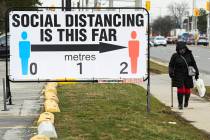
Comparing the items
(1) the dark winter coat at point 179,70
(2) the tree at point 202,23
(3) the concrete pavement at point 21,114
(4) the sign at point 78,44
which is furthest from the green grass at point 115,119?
(2) the tree at point 202,23

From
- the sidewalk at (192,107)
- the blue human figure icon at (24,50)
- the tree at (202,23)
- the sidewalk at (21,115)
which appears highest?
the tree at (202,23)

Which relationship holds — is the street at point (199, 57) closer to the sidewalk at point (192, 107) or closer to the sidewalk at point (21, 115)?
the sidewalk at point (192, 107)

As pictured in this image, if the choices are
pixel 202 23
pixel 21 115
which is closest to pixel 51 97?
pixel 21 115

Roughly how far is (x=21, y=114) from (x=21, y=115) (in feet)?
0.49

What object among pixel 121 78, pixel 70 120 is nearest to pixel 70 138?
pixel 70 120

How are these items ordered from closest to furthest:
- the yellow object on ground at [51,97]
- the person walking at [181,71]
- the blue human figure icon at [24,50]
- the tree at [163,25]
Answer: the blue human figure icon at [24,50], the yellow object on ground at [51,97], the person walking at [181,71], the tree at [163,25]

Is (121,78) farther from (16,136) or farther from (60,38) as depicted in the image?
(16,136)

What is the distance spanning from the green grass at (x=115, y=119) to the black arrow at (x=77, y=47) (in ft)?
4.05

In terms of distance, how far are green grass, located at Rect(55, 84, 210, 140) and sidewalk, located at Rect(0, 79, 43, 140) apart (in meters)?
0.52

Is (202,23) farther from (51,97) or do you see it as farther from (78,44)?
(78,44)

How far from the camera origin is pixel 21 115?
37.9ft

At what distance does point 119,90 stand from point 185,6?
163m

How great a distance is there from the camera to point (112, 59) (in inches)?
462

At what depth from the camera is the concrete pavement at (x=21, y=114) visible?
9330mm
